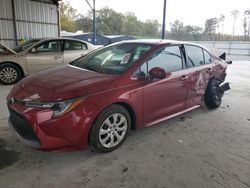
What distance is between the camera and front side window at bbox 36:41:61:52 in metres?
7.23

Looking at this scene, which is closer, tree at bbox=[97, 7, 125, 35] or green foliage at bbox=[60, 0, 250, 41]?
green foliage at bbox=[60, 0, 250, 41]

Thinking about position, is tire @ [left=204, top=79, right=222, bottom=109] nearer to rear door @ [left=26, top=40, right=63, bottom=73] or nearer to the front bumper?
the front bumper

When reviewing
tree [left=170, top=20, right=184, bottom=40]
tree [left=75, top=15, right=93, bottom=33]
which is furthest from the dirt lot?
tree [left=75, top=15, right=93, bottom=33]

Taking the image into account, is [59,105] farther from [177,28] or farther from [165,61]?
[177,28]

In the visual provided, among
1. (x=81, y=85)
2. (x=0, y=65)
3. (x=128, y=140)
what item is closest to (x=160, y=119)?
(x=128, y=140)

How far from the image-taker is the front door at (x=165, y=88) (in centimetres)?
333

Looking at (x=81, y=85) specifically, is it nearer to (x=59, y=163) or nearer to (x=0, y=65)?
(x=59, y=163)

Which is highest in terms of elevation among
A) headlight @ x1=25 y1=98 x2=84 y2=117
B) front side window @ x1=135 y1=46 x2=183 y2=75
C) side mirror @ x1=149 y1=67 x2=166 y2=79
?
front side window @ x1=135 y1=46 x2=183 y2=75

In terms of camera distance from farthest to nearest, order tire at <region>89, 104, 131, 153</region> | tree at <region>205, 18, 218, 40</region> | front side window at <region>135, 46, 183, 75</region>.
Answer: tree at <region>205, 18, 218, 40</region>, front side window at <region>135, 46, 183, 75</region>, tire at <region>89, 104, 131, 153</region>

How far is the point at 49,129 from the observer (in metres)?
2.54

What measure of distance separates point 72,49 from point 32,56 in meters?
1.31

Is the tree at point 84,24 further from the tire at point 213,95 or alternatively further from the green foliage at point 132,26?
the tire at point 213,95

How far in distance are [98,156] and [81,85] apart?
0.90 meters

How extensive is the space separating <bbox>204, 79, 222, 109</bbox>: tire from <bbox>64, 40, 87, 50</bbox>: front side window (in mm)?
4732
